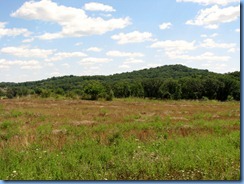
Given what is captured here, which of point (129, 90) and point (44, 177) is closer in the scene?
point (44, 177)

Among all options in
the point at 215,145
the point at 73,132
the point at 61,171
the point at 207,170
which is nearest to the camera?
the point at 207,170

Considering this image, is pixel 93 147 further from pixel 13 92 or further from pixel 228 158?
pixel 13 92

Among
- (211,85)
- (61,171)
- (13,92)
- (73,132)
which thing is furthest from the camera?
(13,92)

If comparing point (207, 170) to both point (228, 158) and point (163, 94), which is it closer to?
point (228, 158)

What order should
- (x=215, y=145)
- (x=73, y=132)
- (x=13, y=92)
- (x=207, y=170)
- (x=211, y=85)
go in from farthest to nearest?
(x=13, y=92) < (x=211, y=85) < (x=73, y=132) < (x=215, y=145) < (x=207, y=170)

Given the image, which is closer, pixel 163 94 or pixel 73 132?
Answer: pixel 73 132

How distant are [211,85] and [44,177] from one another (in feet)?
240

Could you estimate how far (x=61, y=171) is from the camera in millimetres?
6227

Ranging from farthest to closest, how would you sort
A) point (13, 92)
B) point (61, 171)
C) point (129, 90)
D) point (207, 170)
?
point (129, 90) < point (13, 92) < point (61, 171) < point (207, 170)

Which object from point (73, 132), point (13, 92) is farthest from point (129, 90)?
point (73, 132)

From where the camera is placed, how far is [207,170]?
5805mm

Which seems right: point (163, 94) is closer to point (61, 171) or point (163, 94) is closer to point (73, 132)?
point (73, 132)

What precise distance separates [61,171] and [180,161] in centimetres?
252

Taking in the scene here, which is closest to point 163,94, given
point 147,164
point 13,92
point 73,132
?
point 13,92
